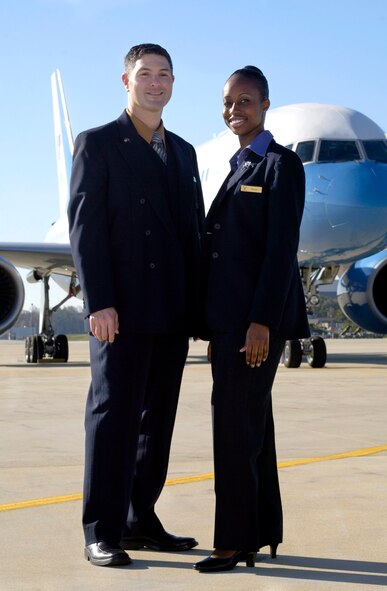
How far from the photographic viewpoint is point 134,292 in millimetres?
3471

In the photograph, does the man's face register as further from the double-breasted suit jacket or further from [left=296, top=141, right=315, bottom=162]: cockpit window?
[left=296, top=141, right=315, bottom=162]: cockpit window

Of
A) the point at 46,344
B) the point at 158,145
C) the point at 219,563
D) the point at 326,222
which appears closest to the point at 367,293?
the point at 326,222

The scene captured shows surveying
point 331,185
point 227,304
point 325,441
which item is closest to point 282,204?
point 227,304

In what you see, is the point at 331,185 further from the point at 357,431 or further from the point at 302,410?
the point at 357,431

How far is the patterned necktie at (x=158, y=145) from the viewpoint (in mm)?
3688

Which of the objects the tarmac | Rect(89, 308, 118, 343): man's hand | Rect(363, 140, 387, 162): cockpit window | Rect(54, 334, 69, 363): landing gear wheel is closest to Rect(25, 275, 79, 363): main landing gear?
Rect(54, 334, 69, 363): landing gear wheel

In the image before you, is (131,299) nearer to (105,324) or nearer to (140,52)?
(105,324)

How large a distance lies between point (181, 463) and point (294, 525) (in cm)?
160

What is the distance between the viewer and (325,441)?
238 inches

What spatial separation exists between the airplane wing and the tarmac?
9080 mm

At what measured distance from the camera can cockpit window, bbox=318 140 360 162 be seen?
13148mm

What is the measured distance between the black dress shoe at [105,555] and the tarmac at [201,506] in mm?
34

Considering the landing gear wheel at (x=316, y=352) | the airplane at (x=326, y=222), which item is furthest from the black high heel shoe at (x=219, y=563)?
the landing gear wheel at (x=316, y=352)

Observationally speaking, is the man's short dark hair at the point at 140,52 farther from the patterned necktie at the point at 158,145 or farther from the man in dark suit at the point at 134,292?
the patterned necktie at the point at 158,145
